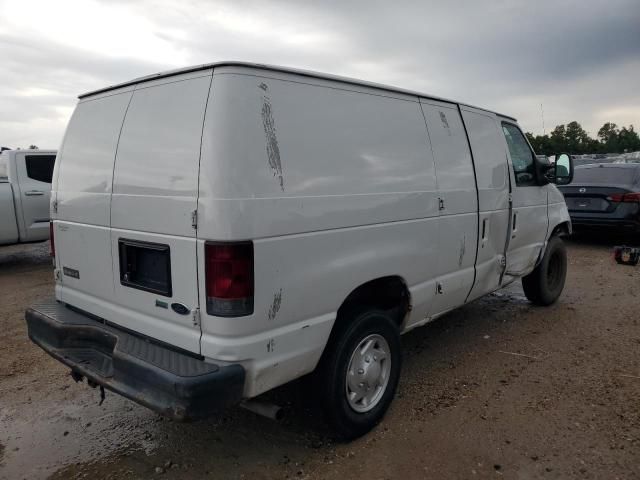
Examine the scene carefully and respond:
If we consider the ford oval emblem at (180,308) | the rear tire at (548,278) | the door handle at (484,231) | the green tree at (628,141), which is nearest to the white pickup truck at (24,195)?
the ford oval emblem at (180,308)

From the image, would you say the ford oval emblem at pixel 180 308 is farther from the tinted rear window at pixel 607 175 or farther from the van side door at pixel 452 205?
the tinted rear window at pixel 607 175

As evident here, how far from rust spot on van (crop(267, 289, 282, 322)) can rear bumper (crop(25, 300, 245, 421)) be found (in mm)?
292

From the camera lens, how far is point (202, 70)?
2604mm

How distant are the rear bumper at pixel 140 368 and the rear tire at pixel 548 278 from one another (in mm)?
4360

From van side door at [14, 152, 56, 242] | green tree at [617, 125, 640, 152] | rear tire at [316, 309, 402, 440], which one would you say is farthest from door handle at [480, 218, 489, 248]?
green tree at [617, 125, 640, 152]

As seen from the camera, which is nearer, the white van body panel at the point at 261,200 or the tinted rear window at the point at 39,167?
the white van body panel at the point at 261,200

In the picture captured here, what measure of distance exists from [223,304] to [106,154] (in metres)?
1.33

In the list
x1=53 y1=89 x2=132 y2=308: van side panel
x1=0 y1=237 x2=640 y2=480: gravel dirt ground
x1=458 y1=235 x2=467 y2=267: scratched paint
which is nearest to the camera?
x1=0 y1=237 x2=640 y2=480: gravel dirt ground

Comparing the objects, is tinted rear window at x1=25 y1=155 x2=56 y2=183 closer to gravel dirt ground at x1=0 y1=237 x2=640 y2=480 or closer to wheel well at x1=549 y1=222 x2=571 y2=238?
gravel dirt ground at x1=0 y1=237 x2=640 y2=480

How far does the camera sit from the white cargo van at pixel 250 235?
2443 mm

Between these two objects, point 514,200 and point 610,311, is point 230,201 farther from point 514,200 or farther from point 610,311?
point 610,311

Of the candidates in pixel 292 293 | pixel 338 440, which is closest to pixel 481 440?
pixel 338 440

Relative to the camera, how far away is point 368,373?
3.22 m

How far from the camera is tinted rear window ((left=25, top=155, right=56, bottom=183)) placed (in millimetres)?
8422
